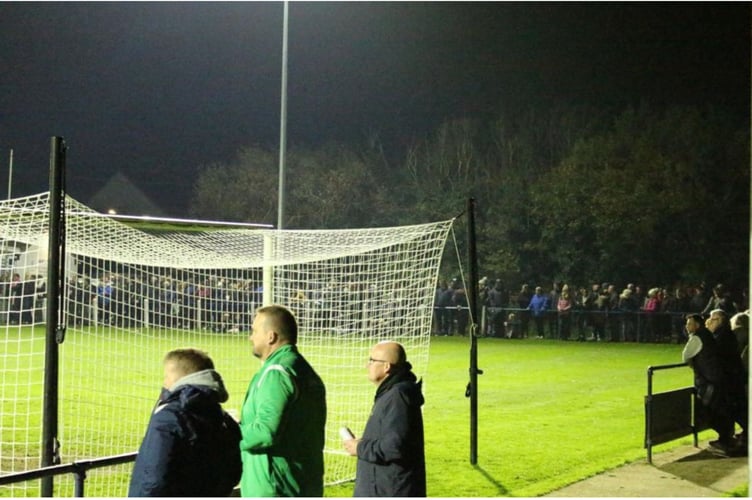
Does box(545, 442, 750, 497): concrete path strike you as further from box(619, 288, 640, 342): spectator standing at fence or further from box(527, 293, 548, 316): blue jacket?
box(527, 293, 548, 316): blue jacket

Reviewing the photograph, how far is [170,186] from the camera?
81750 millimetres

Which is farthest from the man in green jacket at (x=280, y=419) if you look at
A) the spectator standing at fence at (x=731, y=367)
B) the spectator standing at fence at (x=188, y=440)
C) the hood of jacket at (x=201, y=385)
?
the spectator standing at fence at (x=731, y=367)

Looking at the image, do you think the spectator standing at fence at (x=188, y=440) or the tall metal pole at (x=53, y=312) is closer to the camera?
the spectator standing at fence at (x=188, y=440)

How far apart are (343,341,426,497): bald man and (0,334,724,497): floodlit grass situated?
148 inches

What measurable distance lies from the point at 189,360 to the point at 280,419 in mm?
571

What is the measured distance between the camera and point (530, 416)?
580 inches

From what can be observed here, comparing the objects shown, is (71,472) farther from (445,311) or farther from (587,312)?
(445,311)

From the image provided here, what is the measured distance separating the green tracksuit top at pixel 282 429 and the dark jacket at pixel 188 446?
0.28 metres

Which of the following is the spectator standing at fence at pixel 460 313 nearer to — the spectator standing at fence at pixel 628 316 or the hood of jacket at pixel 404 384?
the spectator standing at fence at pixel 628 316

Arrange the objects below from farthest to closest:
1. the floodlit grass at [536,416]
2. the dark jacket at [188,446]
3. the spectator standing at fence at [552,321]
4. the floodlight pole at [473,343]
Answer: the spectator standing at fence at [552,321], the floodlight pole at [473,343], the floodlit grass at [536,416], the dark jacket at [188,446]

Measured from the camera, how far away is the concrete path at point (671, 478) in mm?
9297

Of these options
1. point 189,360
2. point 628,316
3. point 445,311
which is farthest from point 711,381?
point 445,311

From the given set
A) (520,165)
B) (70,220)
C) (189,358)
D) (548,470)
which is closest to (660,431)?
(548,470)

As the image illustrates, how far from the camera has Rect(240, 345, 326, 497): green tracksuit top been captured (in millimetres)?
4926
